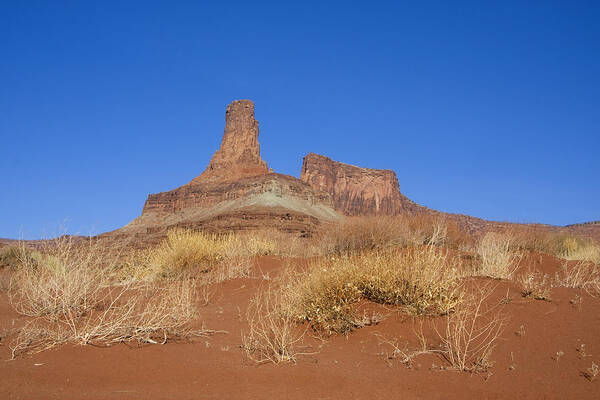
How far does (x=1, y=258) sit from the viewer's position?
16062mm

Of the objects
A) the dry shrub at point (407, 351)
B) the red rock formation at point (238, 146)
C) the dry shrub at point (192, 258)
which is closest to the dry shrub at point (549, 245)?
the dry shrub at point (192, 258)

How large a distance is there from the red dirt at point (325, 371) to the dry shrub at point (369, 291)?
281 mm

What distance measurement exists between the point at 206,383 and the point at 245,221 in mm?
48664

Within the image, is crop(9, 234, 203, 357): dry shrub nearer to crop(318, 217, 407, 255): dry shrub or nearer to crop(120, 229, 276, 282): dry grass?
crop(120, 229, 276, 282): dry grass

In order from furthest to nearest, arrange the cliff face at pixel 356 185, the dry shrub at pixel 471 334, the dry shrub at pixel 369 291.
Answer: the cliff face at pixel 356 185 → the dry shrub at pixel 369 291 → the dry shrub at pixel 471 334

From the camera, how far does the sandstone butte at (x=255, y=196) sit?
2188 inches

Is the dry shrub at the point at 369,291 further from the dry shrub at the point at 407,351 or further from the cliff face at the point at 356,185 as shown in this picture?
the cliff face at the point at 356,185

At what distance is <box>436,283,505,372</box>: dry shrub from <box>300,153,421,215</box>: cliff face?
334 ft

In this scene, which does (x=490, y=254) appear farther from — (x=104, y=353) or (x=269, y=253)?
(x=269, y=253)

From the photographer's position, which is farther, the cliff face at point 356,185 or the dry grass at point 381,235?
the cliff face at point 356,185

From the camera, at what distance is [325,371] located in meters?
3.92

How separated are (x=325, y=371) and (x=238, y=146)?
323ft

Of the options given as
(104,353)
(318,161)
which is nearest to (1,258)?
(104,353)

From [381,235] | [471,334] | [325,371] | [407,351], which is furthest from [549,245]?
[325,371]
